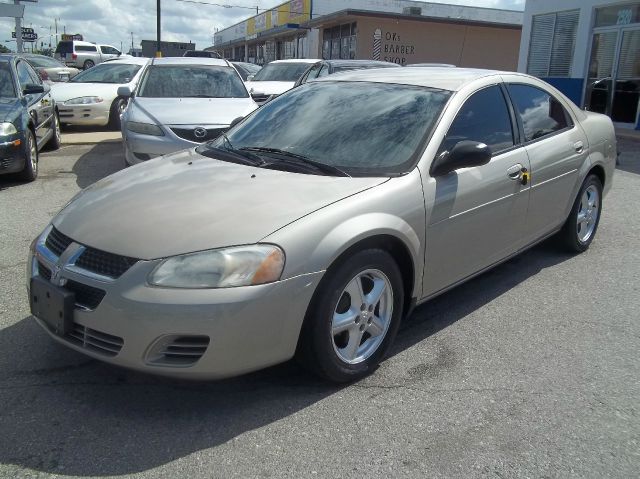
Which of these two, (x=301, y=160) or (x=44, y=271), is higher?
(x=301, y=160)

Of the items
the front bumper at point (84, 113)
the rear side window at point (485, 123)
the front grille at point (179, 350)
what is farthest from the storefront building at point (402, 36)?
the front grille at point (179, 350)

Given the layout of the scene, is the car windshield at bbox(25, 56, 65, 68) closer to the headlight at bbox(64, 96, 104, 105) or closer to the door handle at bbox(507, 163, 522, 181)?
the headlight at bbox(64, 96, 104, 105)

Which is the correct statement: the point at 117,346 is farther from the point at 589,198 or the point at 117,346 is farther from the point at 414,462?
the point at 589,198

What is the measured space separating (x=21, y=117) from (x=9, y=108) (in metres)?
0.19

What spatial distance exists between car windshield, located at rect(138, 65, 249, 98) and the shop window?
1159 centimetres

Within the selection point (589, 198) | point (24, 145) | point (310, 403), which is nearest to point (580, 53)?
point (589, 198)

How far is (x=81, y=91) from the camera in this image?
40.9 ft

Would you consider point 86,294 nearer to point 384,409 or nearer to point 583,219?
point 384,409

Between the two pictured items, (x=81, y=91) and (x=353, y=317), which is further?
(x=81, y=91)

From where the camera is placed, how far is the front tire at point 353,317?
2.94 metres

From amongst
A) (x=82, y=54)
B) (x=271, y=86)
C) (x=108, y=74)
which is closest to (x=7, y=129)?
(x=108, y=74)

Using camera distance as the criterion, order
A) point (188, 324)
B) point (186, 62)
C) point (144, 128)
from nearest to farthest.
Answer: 1. point (188, 324)
2. point (144, 128)
3. point (186, 62)

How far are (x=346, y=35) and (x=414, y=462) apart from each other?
96.9 ft

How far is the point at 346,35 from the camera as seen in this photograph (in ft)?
98.4
